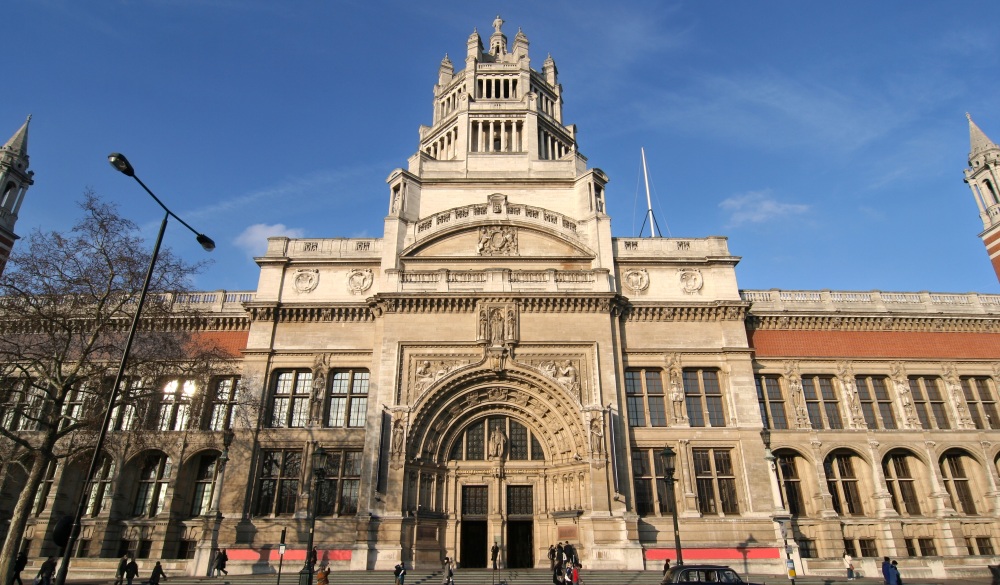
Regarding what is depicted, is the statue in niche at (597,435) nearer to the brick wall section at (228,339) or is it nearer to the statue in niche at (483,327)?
the statue in niche at (483,327)

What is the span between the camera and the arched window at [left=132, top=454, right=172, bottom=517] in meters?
29.2

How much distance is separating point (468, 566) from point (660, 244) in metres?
19.8

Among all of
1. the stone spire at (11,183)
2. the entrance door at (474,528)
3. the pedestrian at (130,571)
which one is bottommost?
the pedestrian at (130,571)

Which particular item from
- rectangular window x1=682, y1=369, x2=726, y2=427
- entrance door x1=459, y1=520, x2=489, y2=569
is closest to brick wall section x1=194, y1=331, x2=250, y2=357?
entrance door x1=459, y1=520, x2=489, y2=569

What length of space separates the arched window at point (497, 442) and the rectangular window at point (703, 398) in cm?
804

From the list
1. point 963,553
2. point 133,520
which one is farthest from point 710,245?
point 133,520

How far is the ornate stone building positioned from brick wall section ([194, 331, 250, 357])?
0.27 m

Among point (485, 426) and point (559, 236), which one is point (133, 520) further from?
point (559, 236)

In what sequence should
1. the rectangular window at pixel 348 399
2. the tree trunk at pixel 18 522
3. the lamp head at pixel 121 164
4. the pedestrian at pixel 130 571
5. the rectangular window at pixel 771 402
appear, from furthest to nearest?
the rectangular window at pixel 771 402 < the rectangular window at pixel 348 399 < the pedestrian at pixel 130 571 < the tree trunk at pixel 18 522 < the lamp head at pixel 121 164

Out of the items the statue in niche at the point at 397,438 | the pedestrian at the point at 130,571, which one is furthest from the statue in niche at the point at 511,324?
the pedestrian at the point at 130,571

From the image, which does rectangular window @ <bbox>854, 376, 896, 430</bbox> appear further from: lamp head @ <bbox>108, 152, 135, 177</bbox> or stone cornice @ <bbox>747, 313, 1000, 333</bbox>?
lamp head @ <bbox>108, 152, 135, 177</bbox>

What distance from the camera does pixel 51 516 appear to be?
93.8 feet

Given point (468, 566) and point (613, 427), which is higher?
point (613, 427)

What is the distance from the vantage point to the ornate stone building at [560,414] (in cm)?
2692
